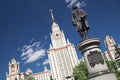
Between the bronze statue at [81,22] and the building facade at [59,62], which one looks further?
the building facade at [59,62]

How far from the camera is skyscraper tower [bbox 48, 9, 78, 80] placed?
435ft

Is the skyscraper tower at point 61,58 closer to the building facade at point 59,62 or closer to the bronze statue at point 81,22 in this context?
the building facade at point 59,62

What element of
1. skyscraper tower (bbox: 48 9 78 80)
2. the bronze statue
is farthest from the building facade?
the bronze statue

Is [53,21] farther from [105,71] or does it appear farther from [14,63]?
Answer: [105,71]

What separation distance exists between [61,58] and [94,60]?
5068 inches

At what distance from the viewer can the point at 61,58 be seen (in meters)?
141

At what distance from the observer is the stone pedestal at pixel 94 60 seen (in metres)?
12.2

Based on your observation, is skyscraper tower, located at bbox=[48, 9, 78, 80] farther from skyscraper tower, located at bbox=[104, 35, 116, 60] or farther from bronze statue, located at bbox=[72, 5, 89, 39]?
bronze statue, located at bbox=[72, 5, 89, 39]

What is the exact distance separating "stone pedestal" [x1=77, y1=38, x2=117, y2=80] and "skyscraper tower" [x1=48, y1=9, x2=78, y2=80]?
115 metres

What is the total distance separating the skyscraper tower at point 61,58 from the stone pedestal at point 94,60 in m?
115

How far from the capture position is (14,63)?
141 meters

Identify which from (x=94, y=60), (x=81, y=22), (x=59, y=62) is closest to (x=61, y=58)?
(x=59, y=62)

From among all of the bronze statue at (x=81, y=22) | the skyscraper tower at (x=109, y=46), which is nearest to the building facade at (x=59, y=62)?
the skyscraper tower at (x=109, y=46)

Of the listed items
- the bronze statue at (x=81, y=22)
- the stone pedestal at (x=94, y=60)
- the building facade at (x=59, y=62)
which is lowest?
the stone pedestal at (x=94, y=60)
